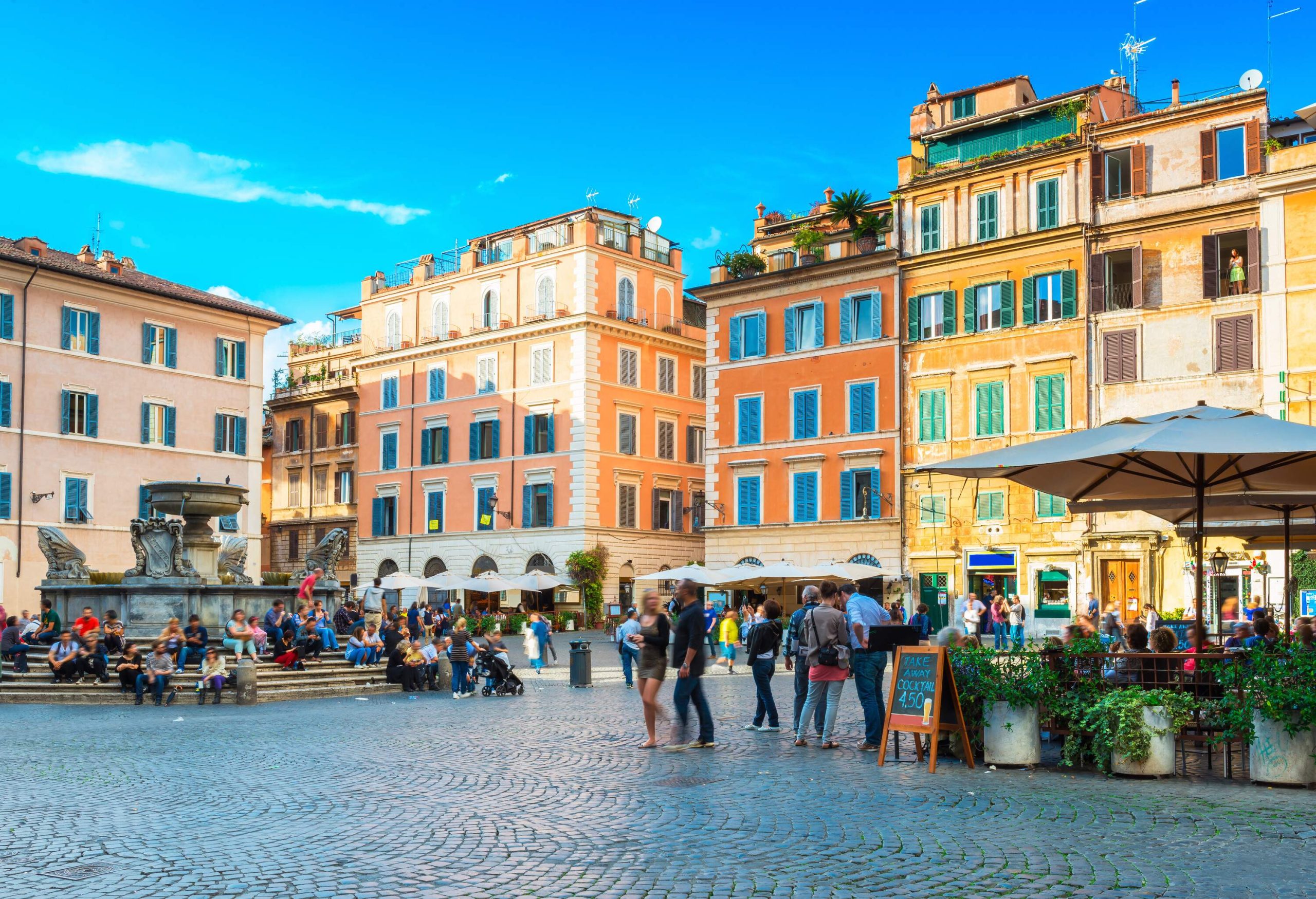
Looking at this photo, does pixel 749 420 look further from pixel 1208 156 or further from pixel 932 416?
pixel 1208 156

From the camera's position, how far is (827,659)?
1284cm

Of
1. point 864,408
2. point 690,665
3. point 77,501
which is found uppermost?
point 864,408

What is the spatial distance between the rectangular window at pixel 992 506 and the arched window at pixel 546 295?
66.1ft

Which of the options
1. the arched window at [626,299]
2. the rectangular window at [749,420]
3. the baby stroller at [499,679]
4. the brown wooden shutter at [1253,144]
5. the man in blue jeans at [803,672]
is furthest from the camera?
the arched window at [626,299]

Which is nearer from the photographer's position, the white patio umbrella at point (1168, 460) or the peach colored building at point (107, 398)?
the white patio umbrella at point (1168, 460)

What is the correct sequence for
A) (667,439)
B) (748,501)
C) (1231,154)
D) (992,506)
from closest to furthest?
1. (1231,154)
2. (992,506)
3. (748,501)
4. (667,439)

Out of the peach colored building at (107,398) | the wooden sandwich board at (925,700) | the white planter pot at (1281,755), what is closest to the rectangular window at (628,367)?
the peach colored building at (107,398)

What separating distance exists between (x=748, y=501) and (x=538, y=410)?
1090cm

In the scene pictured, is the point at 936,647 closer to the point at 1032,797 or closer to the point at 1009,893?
the point at 1032,797

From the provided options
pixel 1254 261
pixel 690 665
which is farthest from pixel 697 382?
pixel 690 665

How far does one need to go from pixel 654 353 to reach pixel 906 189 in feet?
50.1

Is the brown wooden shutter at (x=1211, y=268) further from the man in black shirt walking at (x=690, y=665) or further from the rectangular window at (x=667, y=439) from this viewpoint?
the man in black shirt walking at (x=690, y=665)

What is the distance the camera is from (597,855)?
25.6 feet

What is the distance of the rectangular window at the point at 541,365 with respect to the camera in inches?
2140
